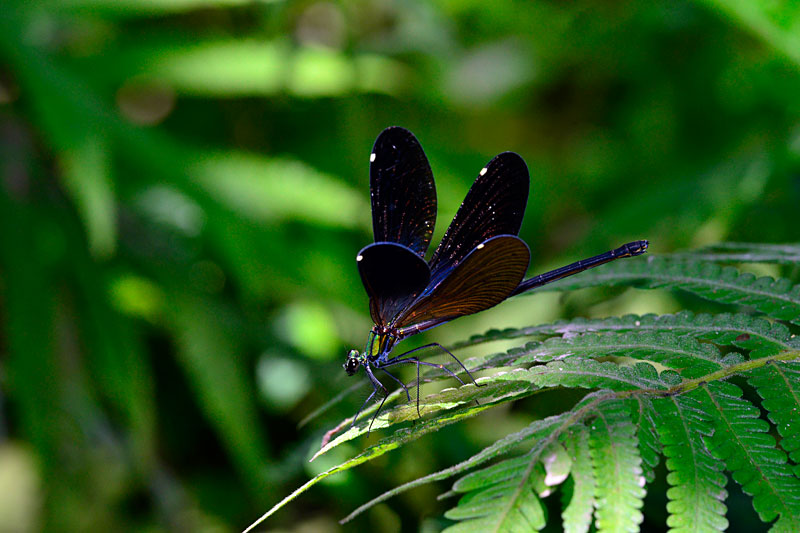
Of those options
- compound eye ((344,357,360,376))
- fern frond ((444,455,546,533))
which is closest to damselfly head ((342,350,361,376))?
compound eye ((344,357,360,376))

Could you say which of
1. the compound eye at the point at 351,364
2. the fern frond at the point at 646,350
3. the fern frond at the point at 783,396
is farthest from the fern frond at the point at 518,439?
the compound eye at the point at 351,364

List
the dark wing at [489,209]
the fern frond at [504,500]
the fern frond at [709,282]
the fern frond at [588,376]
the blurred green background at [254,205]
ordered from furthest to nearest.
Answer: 1. the blurred green background at [254,205]
2. the dark wing at [489,209]
3. the fern frond at [709,282]
4. the fern frond at [588,376]
5. the fern frond at [504,500]

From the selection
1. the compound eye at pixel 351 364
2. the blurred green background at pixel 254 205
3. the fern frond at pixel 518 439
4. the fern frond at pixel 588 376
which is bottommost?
the fern frond at pixel 518 439

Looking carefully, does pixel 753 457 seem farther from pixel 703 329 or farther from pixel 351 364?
pixel 351 364

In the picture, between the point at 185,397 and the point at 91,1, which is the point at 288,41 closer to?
the point at 91,1

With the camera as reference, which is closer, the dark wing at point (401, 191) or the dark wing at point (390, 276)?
the dark wing at point (390, 276)

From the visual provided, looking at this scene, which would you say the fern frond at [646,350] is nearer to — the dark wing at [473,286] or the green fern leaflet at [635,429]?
the green fern leaflet at [635,429]

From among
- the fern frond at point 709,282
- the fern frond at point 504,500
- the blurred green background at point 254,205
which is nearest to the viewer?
the fern frond at point 504,500
